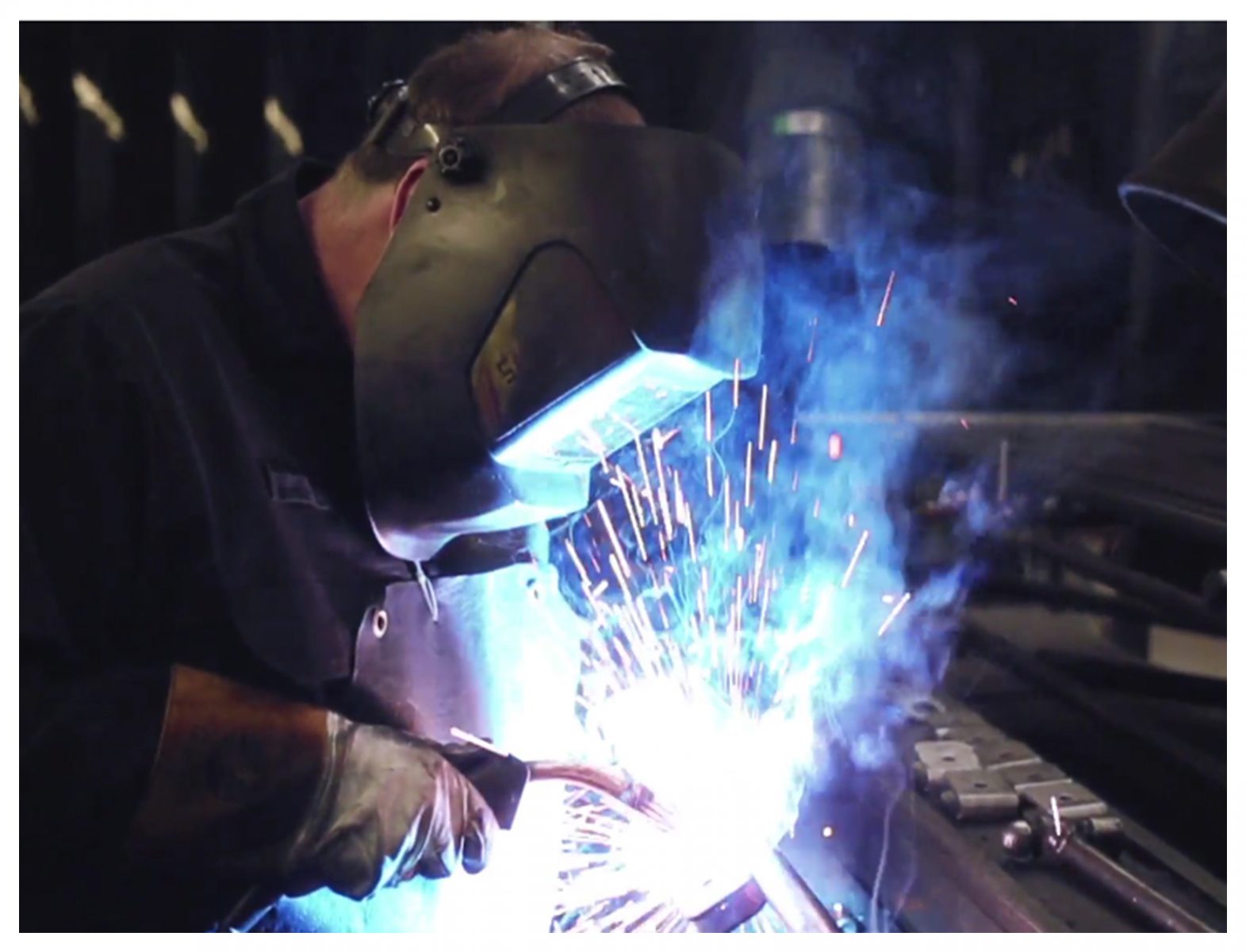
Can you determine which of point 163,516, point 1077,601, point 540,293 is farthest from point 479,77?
point 1077,601

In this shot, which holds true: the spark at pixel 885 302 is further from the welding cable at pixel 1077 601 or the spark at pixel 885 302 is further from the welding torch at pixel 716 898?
the welding torch at pixel 716 898

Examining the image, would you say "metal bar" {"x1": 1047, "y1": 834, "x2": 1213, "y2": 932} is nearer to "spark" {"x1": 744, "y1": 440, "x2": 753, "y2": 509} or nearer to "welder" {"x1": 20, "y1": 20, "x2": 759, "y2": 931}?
"welder" {"x1": 20, "y1": 20, "x2": 759, "y2": 931}

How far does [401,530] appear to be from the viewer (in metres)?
1.13

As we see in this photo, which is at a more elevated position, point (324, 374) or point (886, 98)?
point (886, 98)

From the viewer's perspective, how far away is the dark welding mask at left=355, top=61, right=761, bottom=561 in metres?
0.97

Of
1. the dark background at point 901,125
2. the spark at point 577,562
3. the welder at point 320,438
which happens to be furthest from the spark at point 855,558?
the welder at point 320,438

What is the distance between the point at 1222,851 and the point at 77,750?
1.56m

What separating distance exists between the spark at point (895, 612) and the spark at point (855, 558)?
100 mm

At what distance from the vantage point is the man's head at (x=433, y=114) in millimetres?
1070

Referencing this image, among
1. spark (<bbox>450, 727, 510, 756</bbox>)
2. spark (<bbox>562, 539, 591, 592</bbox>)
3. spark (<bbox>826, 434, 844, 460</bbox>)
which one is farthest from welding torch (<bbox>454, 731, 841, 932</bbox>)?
spark (<bbox>826, 434, 844, 460</bbox>)

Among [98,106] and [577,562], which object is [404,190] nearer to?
[577,562]

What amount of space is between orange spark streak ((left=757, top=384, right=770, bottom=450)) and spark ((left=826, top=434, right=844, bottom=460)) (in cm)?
21

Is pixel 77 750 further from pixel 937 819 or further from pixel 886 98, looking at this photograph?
pixel 886 98

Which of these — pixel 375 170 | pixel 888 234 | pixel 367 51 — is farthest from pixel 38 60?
pixel 888 234
